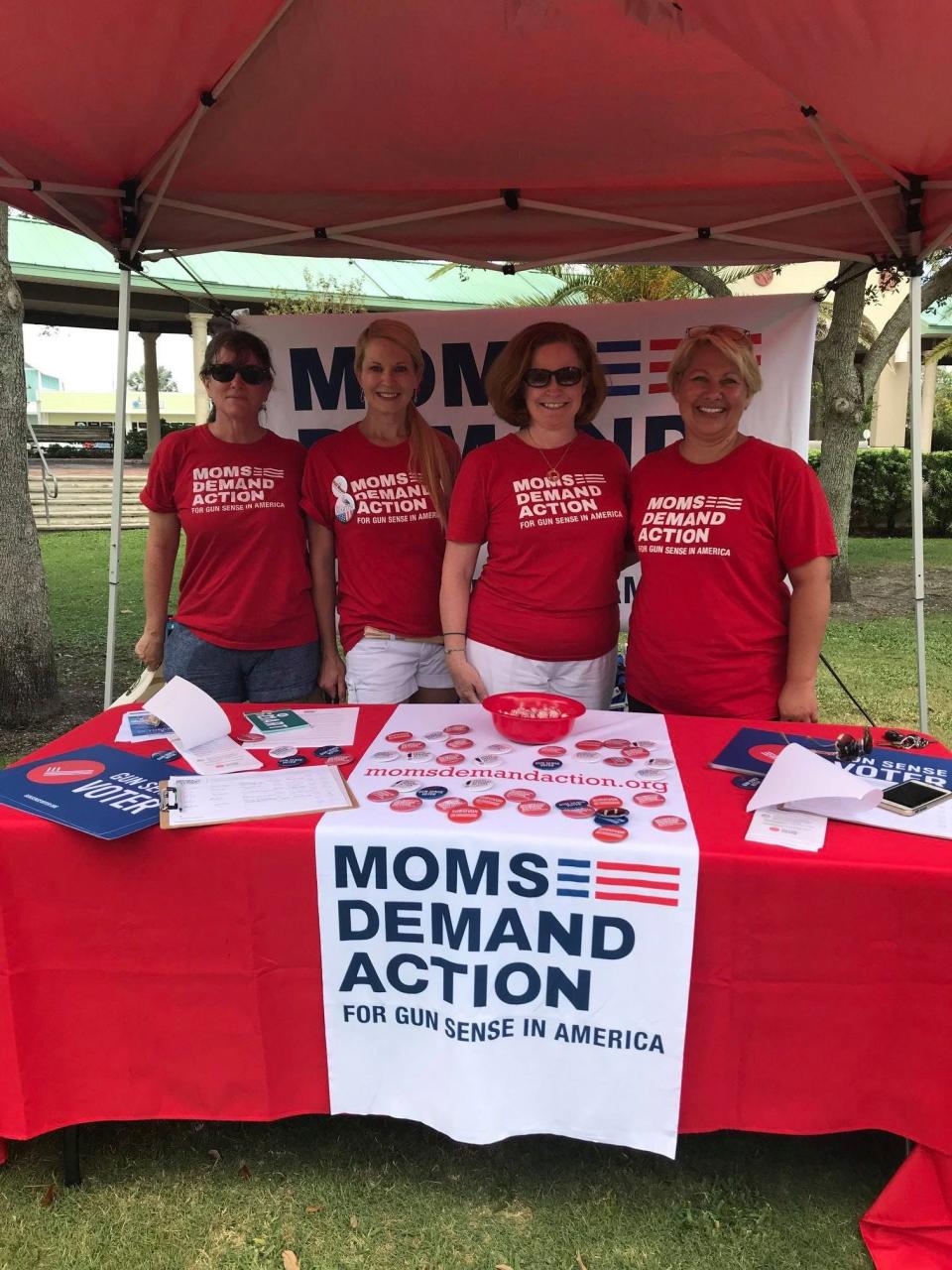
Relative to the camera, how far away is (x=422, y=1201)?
1.66 metres

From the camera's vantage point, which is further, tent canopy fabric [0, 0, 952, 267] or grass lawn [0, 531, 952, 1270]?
tent canopy fabric [0, 0, 952, 267]

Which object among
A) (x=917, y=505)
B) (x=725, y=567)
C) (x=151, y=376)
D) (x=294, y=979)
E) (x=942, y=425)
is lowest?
(x=294, y=979)

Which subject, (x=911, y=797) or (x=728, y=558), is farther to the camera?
(x=728, y=558)

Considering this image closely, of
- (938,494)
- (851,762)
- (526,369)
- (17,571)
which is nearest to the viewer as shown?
(851,762)

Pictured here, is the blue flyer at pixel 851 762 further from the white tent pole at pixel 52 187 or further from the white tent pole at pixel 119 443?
the white tent pole at pixel 52 187

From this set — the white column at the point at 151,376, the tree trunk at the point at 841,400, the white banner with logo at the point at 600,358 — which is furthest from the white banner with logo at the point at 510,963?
the white column at the point at 151,376

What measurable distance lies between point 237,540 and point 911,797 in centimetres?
191

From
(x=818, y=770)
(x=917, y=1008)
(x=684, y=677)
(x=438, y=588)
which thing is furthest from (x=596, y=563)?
(x=917, y=1008)

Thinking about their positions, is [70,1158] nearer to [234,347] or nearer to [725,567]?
[725,567]

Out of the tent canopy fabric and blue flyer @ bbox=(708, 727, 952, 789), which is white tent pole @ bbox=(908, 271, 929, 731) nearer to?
the tent canopy fabric

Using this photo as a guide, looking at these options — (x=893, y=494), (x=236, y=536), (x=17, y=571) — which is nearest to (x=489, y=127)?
(x=236, y=536)

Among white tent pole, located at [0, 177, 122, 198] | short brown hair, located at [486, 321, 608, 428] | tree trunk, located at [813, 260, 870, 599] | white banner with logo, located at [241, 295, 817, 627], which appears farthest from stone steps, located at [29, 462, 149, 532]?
short brown hair, located at [486, 321, 608, 428]

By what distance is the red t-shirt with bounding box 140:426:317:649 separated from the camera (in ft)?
8.41

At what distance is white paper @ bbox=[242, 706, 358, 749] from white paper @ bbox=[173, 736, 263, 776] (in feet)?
0.15
